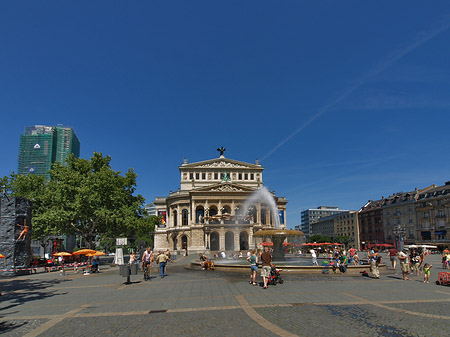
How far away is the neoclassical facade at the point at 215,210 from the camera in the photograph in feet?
233

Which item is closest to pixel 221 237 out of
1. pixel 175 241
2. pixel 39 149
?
pixel 175 241

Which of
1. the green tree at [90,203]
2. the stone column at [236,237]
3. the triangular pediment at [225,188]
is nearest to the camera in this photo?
the green tree at [90,203]

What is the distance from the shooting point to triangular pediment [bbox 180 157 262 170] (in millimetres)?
89562

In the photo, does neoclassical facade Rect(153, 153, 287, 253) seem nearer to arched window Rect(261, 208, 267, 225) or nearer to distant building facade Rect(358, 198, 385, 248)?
arched window Rect(261, 208, 267, 225)

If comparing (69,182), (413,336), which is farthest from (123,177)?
(413,336)

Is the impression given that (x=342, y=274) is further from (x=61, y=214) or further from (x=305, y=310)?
(x=61, y=214)

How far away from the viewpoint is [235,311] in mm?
9648

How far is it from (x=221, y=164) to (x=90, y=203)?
5389 cm

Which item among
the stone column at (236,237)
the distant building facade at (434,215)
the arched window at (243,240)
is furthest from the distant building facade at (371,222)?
the stone column at (236,237)

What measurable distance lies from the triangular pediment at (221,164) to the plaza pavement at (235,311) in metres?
75.1

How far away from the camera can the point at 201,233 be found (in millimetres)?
75500

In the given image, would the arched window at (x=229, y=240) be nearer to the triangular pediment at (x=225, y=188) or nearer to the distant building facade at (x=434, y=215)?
the triangular pediment at (x=225, y=188)

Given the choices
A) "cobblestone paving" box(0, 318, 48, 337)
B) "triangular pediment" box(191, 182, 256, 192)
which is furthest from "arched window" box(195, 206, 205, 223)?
"cobblestone paving" box(0, 318, 48, 337)

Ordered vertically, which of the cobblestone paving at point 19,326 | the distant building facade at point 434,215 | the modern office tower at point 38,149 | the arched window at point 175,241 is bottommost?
the arched window at point 175,241
